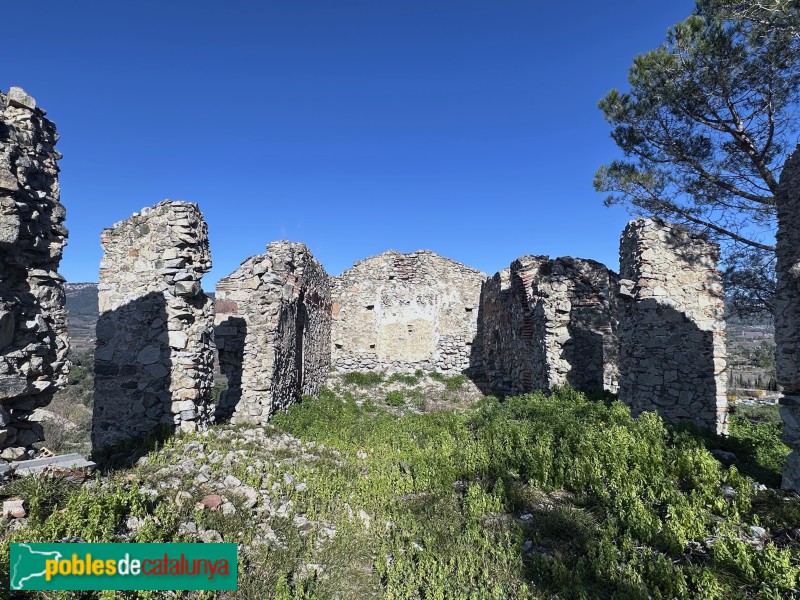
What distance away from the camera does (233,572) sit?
12.7 ft

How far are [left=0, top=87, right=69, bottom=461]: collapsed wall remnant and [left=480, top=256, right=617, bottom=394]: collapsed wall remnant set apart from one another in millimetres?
10181

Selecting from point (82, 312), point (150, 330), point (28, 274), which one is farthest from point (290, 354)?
point (82, 312)

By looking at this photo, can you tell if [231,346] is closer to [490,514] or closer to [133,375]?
[133,375]

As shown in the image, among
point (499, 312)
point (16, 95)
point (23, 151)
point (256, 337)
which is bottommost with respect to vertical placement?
point (256, 337)

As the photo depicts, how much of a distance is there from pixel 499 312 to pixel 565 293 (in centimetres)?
486

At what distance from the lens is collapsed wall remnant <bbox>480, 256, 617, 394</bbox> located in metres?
11.1

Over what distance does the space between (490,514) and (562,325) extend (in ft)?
22.7

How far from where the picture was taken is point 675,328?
846 centimetres

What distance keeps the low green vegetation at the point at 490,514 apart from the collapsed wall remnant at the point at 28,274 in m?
1.07

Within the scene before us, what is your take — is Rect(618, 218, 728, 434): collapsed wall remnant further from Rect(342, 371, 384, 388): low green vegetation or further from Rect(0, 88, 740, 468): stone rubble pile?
Rect(342, 371, 384, 388): low green vegetation

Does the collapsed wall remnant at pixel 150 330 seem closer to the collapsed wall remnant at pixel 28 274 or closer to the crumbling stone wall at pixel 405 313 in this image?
the collapsed wall remnant at pixel 28 274

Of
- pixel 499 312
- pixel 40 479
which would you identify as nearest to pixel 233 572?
pixel 40 479

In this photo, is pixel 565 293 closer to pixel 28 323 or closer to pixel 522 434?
pixel 522 434

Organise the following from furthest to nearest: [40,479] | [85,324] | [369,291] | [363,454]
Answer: [85,324] → [369,291] → [363,454] → [40,479]
